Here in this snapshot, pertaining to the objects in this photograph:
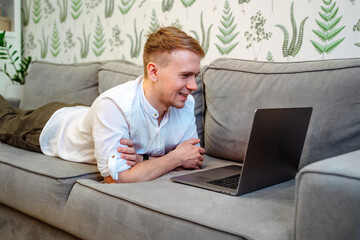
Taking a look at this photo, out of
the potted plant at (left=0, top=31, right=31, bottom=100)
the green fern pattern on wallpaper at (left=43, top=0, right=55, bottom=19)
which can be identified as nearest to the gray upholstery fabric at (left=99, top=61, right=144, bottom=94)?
the potted plant at (left=0, top=31, right=31, bottom=100)

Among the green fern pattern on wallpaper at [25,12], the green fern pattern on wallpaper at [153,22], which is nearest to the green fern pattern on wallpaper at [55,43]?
the green fern pattern on wallpaper at [25,12]

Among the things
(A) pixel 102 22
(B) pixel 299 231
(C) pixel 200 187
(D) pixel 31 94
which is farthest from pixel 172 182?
(A) pixel 102 22

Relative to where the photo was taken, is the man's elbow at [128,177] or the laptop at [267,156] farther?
the man's elbow at [128,177]

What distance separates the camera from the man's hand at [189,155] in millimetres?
1551

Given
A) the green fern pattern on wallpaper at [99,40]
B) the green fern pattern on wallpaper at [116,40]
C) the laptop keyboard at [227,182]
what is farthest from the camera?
the green fern pattern on wallpaper at [99,40]

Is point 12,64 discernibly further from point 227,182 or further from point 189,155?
point 227,182

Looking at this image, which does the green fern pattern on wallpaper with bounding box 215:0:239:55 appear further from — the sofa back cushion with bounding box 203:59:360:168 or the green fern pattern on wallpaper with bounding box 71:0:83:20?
the green fern pattern on wallpaper with bounding box 71:0:83:20

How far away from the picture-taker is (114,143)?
56.1 inches

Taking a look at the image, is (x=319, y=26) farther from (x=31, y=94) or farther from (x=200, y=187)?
(x=31, y=94)

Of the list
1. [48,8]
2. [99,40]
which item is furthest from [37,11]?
[99,40]

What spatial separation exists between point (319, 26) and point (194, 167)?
2.93ft

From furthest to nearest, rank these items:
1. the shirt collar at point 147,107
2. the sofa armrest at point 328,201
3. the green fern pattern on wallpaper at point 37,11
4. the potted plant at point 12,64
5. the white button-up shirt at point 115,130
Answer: the green fern pattern on wallpaper at point 37,11
the potted plant at point 12,64
the shirt collar at point 147,107
the white button-up shirt at point 115,130
the sofa armrest at point 328,201

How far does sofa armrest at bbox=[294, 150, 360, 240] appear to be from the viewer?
84 centimetres

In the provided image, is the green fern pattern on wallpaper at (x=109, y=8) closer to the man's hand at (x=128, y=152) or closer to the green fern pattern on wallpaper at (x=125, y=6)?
the green fern pattern on wallpaper at (x=125, y=6)
